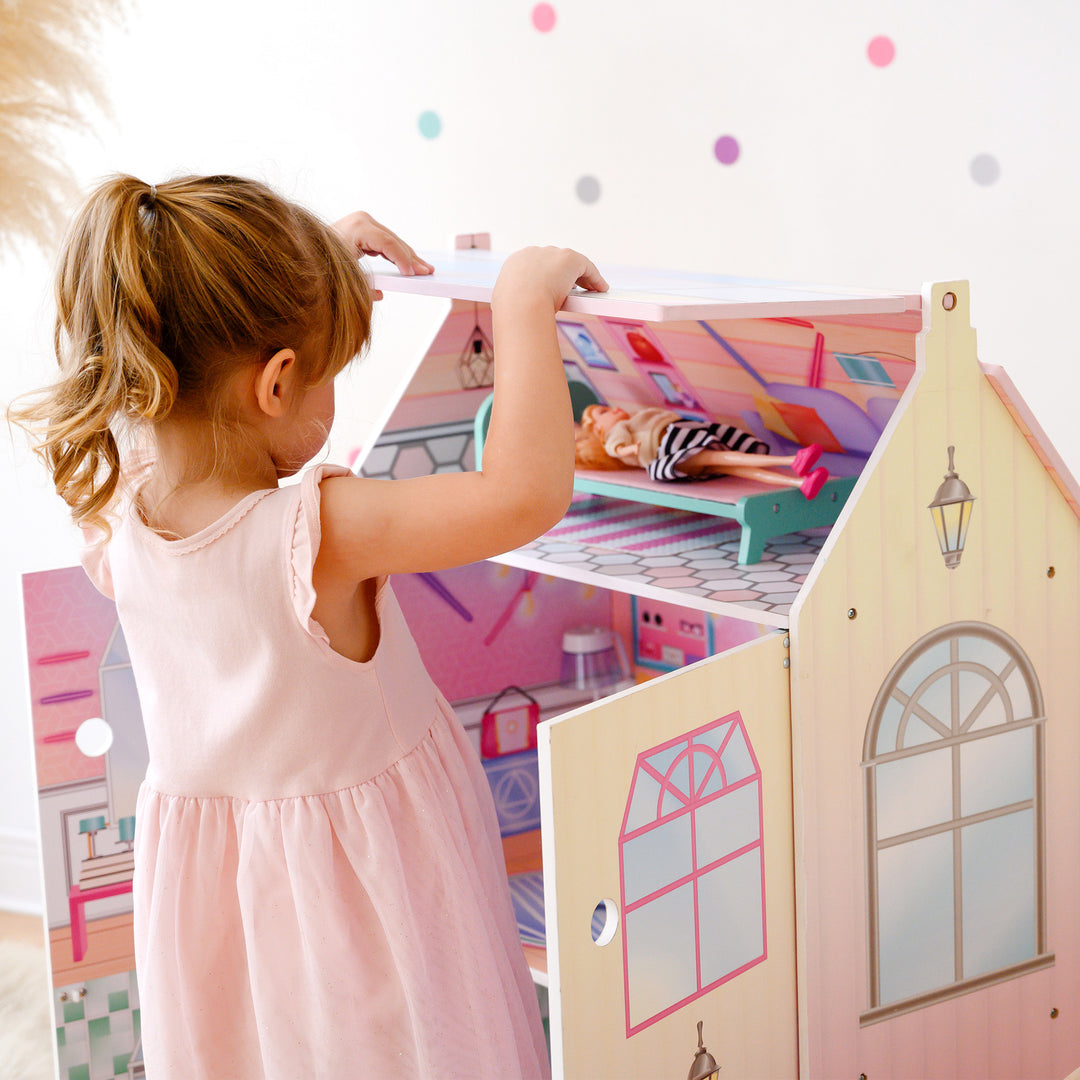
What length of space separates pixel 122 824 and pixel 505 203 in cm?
108

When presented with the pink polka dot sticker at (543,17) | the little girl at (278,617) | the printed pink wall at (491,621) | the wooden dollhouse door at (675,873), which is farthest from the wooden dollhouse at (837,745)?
the pink polka dot sticker at (543,17)

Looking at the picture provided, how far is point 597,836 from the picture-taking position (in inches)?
39.3

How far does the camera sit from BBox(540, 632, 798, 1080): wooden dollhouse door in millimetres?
981

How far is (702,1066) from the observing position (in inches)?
43.8

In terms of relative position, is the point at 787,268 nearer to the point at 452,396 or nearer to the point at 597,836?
the point at 452,396

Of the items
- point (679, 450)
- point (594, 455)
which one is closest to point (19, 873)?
point (594, 455)

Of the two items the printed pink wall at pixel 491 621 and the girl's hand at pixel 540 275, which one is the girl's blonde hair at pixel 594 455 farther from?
the girl's hand at pixel 540 275

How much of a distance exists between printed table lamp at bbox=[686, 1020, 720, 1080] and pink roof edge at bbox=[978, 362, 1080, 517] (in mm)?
596

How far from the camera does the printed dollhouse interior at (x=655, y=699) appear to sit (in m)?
1.02

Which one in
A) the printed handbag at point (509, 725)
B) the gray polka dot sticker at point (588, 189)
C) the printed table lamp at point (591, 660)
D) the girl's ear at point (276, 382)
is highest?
the gray polka dot sticker at point (588, 189)

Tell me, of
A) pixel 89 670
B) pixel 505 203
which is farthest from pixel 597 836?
pixel 505 203

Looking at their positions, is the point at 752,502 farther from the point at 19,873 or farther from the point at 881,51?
the point at 19,873

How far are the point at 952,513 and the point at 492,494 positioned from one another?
19.2 inches

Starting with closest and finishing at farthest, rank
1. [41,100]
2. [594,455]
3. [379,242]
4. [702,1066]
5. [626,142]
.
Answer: [702,1066]
[379,242]
[594,455]
[626,142]
[41,100]
